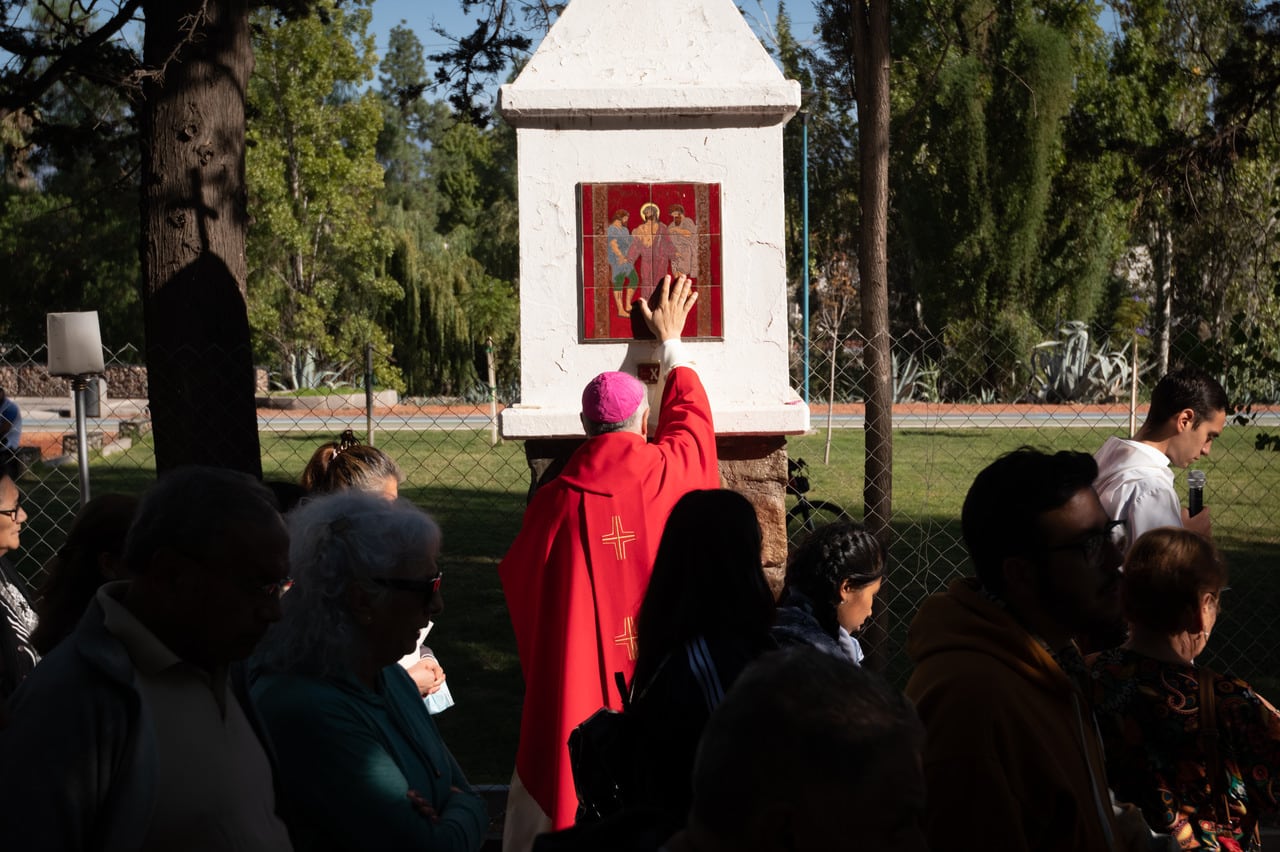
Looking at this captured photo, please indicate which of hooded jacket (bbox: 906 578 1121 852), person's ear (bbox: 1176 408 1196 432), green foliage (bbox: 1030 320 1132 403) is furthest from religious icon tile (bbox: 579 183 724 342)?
green foliage (bbox: 1030 320 1132 403)

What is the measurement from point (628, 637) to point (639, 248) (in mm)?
→ 1643

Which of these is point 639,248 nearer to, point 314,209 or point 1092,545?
point 1092,545

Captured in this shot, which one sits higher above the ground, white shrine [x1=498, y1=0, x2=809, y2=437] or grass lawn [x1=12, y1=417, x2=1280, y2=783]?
white shrine [x1=498, y1=0, x2=809, y2=437]

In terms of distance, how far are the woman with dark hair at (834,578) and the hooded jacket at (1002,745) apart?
1.54 metres

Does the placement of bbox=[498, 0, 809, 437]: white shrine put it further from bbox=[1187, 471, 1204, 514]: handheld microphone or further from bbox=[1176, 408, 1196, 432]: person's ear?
bbox=[1187, 471, 1204, 514]: handheld microphone

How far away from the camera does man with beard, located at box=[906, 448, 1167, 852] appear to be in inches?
85.7

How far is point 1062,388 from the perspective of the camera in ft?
80.8

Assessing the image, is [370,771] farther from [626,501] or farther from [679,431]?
[679,431]

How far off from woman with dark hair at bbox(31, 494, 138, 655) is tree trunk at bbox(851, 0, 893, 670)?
3788 mm

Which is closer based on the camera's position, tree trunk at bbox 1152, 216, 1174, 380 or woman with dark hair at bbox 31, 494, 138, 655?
woman with dark hair at bbox 31, 494, 138, 655

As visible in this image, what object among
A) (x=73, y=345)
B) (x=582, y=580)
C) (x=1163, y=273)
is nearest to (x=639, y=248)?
(x=582, y=580)

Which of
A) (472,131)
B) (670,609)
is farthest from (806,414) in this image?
(472,131)

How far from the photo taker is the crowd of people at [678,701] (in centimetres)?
162

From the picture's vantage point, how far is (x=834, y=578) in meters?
3.93
